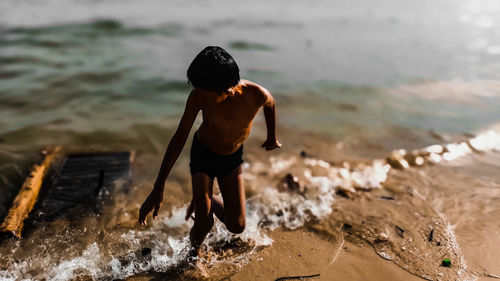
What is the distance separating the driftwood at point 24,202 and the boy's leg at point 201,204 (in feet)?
5.68

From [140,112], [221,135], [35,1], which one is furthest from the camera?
[35,1]

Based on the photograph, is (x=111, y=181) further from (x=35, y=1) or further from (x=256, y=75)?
(x=35, y=1)

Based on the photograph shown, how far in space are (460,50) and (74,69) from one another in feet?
32.2

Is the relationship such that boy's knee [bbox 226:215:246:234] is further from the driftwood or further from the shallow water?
the driftwood

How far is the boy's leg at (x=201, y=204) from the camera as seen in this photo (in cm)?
298

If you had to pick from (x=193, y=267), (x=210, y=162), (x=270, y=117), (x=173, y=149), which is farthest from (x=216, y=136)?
(x=193, y=267)

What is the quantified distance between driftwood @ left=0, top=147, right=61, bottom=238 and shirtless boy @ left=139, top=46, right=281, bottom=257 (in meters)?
1.59

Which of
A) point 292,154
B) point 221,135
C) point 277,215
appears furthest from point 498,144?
point 221,135

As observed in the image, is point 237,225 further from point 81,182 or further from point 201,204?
point 81,182

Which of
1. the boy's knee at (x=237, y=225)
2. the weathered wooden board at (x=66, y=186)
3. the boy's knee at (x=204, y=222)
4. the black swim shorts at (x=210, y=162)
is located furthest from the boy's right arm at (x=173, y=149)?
the weathered wooden board at (x=66, y=186)

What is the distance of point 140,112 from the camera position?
6578mm

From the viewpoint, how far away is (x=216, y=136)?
2.95 m

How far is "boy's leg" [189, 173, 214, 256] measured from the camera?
9.77 feet

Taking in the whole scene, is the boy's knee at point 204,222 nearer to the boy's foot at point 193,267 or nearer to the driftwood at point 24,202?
the boy's foot at point 193,267
